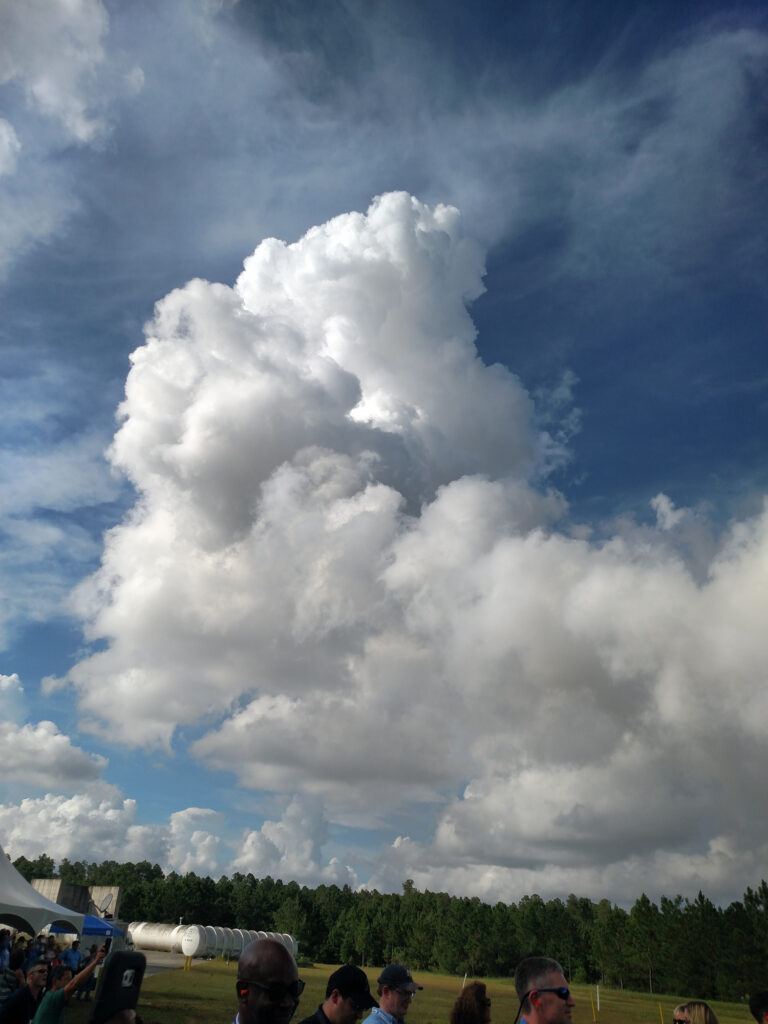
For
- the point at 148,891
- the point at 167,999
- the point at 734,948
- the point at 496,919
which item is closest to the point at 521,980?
the point at 167,999

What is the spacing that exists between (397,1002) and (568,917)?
152413 mm

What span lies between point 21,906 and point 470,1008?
93.8 ft

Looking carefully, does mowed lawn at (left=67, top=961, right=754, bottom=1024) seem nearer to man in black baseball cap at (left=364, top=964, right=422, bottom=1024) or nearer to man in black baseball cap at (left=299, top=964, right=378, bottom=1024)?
man in black baseball cap at (left=364, top=964, right=422, bottom=1024)

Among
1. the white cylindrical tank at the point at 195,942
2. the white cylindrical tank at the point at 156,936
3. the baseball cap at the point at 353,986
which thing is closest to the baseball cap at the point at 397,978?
the baseball cap at the point at 353,986

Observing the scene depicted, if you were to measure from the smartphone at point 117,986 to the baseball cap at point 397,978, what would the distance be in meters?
3.42

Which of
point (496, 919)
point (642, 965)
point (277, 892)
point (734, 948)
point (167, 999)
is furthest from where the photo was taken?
point (277, 892)

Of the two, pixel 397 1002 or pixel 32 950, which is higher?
pixel 397 1002

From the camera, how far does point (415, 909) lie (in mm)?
163375

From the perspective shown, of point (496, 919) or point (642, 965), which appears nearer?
point (642, 965)

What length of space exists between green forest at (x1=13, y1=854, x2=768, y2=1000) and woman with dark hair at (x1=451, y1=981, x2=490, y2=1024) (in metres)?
87.6

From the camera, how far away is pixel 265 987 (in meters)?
3.58

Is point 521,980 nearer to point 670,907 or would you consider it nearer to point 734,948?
point 734,948

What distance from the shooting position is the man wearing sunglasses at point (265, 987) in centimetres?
353

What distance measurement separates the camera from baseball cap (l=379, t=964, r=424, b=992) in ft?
23.6
